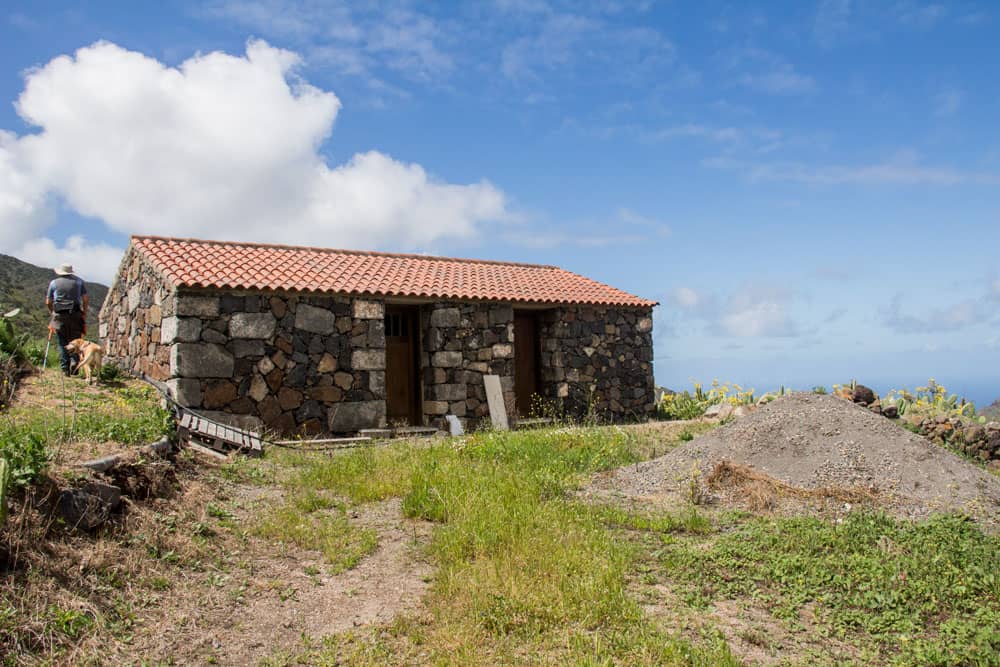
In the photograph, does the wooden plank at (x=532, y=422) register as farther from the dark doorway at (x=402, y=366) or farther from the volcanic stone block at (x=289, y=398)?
the volcanic stone block at (x=289, y=398)

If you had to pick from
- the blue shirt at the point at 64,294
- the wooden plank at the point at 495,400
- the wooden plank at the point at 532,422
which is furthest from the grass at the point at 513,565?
the blue shirt at the point at 64,294

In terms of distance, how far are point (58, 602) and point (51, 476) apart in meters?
1.18

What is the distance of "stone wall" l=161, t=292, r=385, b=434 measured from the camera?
1155 cm

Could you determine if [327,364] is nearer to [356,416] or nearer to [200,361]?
[356,416]

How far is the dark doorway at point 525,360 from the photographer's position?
1587 cm

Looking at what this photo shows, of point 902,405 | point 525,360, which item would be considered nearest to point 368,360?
point 525,360

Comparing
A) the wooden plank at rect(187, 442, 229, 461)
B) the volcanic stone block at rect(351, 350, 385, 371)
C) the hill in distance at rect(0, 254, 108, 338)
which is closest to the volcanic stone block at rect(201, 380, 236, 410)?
the volcanic stone block at rect(351, 350, 385, 371)

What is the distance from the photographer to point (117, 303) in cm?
1584

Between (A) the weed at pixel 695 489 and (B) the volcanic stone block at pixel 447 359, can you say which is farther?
(B) the volcanic stone block at pixel 447 359

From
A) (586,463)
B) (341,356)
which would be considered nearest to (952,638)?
(586,463)

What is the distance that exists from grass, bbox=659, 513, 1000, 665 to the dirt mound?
0.95 meters

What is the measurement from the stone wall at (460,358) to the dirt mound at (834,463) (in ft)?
19.8

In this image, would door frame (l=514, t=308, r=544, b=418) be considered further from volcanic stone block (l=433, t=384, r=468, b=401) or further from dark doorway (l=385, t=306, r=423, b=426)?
dark doorway (l=385, t=306, r=423, b=426)

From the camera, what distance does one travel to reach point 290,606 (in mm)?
4559
